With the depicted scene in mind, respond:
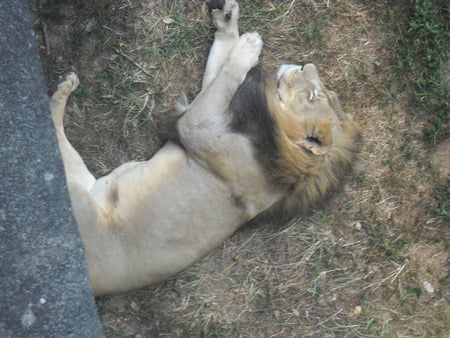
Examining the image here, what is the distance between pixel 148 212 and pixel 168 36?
1.29 m

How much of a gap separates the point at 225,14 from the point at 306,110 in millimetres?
972

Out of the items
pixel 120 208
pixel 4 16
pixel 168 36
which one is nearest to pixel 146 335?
pixel 120 208

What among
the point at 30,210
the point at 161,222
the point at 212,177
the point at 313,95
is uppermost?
the point at 313,95

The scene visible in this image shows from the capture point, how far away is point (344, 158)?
390 centimetres

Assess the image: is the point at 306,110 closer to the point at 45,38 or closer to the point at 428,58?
the point at 428,58

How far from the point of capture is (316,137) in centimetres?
350

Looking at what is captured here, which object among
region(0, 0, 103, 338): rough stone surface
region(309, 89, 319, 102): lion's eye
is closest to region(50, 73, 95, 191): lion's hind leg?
region(0, 0, 103, 338): rough stone surface

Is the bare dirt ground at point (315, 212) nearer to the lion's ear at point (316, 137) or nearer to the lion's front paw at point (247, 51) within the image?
the lion's front paw at point (247, 51)

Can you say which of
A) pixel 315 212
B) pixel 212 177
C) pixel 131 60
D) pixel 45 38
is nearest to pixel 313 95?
pixel 212 177

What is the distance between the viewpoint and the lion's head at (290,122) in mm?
3502

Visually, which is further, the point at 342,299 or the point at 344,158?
the point at 342,299

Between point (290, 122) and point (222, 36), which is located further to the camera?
point (222, 36)

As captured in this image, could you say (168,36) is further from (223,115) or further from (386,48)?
(386,48)

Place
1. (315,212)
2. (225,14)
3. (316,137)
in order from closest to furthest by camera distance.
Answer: (316,137) < (225,14) < (315,212)
